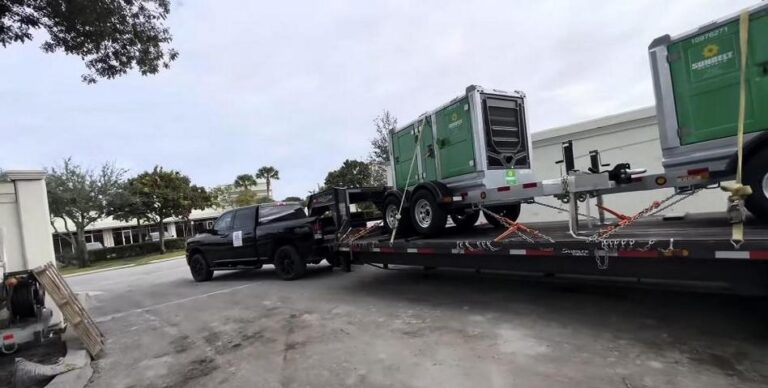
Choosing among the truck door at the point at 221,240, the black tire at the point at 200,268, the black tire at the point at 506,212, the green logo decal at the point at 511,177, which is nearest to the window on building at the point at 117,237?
the black tire at the point at 200,268

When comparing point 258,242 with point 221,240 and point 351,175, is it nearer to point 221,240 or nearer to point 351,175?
point 221,240

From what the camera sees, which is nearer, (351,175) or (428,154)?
(428,154)

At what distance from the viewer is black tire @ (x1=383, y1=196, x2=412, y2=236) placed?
26.1 ft

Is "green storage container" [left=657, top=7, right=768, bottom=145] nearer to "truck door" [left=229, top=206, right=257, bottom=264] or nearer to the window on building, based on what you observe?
"truck door" [left=229, top=206, right=257, bottom=264]

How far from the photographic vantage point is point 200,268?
12062 mm

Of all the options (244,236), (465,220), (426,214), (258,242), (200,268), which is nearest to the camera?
(426,214)

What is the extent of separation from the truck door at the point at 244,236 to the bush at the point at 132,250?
26547 millimetres

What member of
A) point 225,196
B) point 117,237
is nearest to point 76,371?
point 225,196

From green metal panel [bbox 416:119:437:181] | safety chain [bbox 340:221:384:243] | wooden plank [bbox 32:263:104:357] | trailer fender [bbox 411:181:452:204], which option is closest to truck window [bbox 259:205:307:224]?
safety chain [bbox 340:221:384:243]

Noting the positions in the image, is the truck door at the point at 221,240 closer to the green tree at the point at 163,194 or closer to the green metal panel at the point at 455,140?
the green metal panel at the point at 455,140

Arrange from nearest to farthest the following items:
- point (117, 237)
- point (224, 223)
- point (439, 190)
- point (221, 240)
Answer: point (439, 190) → point (221, 240) → point (224, 223) → point (117, 237)

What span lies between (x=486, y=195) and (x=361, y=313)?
96.5 inches

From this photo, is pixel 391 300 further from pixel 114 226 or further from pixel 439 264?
pixel 114 226

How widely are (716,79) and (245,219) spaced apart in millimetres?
9361
